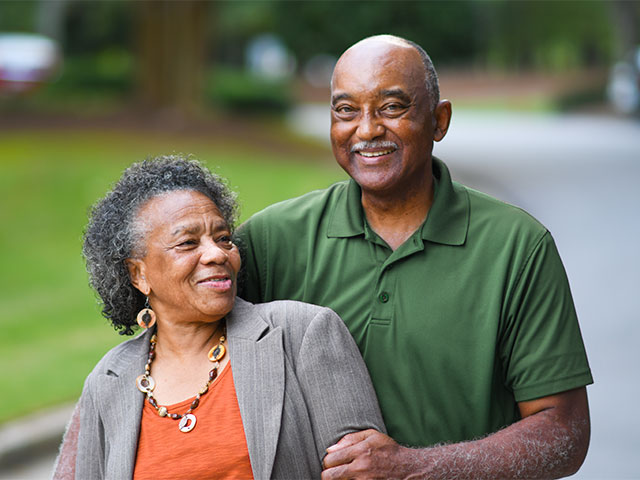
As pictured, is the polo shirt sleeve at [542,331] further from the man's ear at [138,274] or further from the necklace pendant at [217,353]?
the man's ear at [138,274]

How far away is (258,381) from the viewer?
282 cm

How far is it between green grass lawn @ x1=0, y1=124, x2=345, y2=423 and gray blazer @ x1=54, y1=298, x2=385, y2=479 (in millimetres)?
711

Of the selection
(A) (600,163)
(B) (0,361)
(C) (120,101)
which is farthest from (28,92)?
(B) (0,361)

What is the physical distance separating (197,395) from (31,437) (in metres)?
3.50

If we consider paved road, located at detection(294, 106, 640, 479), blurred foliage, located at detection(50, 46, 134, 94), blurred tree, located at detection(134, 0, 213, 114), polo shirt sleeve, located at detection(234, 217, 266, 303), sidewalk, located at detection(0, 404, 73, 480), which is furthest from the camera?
blurred foliage, located at detection(50, 46, 134, 94)

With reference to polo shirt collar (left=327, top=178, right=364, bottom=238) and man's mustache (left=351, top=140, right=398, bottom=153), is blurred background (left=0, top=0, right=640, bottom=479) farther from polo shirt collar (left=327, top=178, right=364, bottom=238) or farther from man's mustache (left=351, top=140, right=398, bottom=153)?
man's mustache (left=351, top=140, right=398, bottom=153)

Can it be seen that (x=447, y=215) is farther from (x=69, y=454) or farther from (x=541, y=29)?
(x=541, y=29)

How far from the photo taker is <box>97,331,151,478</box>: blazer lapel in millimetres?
2830

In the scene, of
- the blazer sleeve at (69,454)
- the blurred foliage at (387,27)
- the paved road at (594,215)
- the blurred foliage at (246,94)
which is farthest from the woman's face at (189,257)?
the blurred foliage at (387,27)

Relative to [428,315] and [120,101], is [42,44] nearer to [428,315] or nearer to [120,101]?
[120,101]

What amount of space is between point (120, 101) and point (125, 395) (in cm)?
2053

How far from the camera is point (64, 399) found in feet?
21.2

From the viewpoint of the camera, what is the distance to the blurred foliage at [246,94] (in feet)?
82.7

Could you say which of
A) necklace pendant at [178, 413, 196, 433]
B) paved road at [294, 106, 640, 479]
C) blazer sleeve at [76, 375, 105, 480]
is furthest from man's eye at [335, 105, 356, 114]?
paved road at [294, 106, 640, 479]
